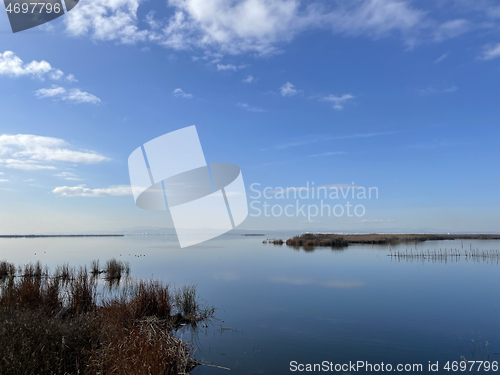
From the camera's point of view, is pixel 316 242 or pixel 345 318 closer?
pixel 345 318

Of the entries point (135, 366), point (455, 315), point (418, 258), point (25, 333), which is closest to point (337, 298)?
point (455, 315)

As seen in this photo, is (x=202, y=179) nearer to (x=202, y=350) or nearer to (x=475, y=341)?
(x=202, y=350)

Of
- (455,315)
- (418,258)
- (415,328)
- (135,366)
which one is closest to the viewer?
(135,366)

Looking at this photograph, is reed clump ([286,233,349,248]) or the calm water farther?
reed clump ([286,233,349,248])

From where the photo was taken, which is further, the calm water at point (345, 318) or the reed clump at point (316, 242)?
the reed clump at point (316, 242)

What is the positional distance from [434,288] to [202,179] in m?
11.6

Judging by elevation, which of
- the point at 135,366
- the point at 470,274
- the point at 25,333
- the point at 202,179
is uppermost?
the point at 202,179

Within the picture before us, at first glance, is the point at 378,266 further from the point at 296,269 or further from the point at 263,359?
the point at 263,359

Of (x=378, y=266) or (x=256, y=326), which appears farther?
(x=378, y=266)

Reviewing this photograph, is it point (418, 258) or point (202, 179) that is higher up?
point (202, 179)

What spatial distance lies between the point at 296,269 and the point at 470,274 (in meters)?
9.95

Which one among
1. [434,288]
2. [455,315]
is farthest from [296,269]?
[455,315]

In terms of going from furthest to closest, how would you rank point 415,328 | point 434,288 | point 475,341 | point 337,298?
point 434,288, point 337,298, point 415,328, point 475,341

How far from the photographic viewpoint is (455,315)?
10.6 metres
